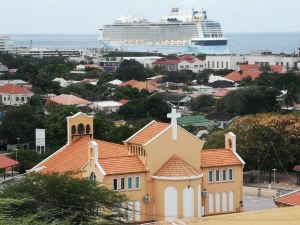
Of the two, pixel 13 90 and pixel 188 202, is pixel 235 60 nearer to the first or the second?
pixel 13 90

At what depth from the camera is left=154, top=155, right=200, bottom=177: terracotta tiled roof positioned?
87.4 feet

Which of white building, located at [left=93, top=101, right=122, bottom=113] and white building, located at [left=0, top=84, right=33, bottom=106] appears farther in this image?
white building, located at [left=0, top=84, right=33, bottom=106]

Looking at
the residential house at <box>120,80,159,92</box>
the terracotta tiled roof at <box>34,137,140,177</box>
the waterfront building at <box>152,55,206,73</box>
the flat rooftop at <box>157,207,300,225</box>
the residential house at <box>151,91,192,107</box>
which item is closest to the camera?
the flat rooftop at <box>157,207,300,225</box>

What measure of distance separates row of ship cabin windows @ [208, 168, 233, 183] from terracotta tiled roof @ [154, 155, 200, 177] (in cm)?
116

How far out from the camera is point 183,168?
2681cm

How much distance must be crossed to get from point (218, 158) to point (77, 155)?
16.7ft

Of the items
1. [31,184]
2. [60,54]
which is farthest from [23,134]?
[60,54]

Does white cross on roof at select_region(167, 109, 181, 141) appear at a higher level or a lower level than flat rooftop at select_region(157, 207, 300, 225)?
Answer: higher

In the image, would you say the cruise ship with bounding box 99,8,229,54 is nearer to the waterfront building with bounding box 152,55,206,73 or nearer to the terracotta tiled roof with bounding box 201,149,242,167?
the waterfront building with bounding box 152,55,206,73

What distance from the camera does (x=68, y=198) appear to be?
2219 cm

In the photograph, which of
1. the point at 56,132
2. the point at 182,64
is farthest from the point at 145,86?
the point at 56,132


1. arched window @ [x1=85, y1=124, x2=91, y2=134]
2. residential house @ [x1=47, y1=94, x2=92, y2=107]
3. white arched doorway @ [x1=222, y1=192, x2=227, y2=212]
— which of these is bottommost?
white arched doorway @ [x1=222, y1=192, x2=227, y2=212]

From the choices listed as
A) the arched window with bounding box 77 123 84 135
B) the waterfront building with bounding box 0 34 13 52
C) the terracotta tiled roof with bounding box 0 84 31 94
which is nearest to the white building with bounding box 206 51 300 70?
the waterfront building with bounding box 0 34 13 52

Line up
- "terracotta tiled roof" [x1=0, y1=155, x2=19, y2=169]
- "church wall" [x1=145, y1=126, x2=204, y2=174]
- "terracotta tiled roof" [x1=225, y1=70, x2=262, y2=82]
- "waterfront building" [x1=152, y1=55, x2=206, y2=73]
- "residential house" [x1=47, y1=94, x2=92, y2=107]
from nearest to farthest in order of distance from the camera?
"church wall" [x1=145, y1=126, x2=204, y2=174] < "terracotta tiled roof" [x1=0, y1=155, x2=19, y2=169] < "residential house" [x1=47, y1=94, x2=92, y2=107] < "terracotta tiled roof" [x1=225, y1=70, x2=262, y2=82] < "waterfront building" [x1=152, y1=55, x2=206, y2=73]
